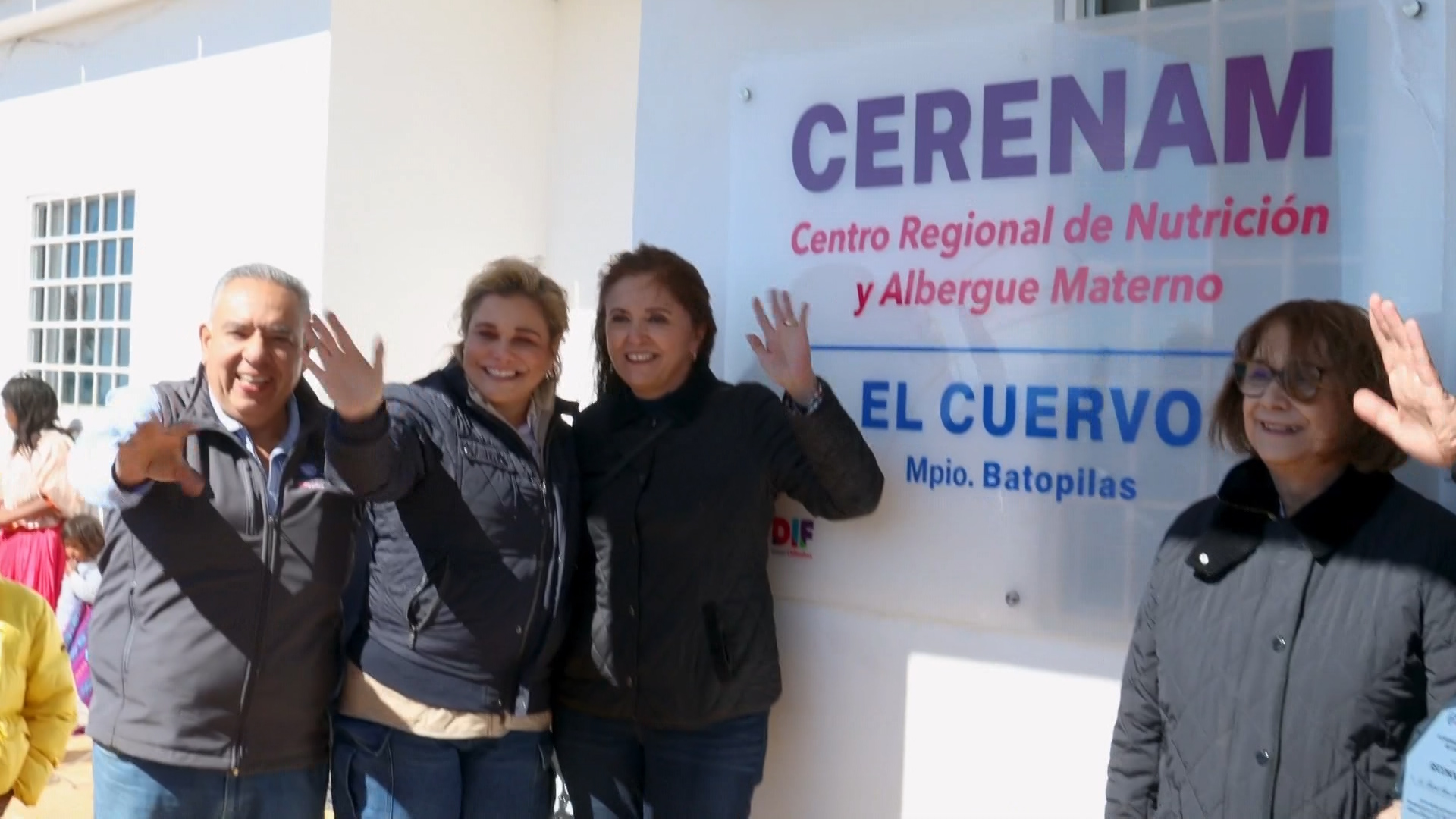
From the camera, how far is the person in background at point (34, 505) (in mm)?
5926

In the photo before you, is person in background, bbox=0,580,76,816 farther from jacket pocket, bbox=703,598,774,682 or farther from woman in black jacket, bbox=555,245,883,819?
jacket pocket, bbox=703,598,774,682

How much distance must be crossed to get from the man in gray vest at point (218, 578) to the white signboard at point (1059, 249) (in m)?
1.15

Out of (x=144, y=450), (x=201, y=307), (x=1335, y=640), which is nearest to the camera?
→ (x=1335, y=640)

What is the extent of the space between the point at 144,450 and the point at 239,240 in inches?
187

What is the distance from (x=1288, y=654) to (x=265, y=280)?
2002mm

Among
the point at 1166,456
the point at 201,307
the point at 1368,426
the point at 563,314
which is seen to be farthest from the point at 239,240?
the point at 1368,426

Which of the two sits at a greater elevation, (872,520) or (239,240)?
(239,240)

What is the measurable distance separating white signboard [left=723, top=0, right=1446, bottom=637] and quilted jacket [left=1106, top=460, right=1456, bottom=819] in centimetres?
47

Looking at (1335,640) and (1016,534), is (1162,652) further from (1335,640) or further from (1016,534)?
(1016,534)

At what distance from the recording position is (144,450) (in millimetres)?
2289

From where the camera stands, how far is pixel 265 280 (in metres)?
2.52

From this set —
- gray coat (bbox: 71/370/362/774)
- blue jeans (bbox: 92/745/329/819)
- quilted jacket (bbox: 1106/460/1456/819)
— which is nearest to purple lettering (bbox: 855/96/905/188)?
quilted jacket (bbox: 1106/460/1456/819)

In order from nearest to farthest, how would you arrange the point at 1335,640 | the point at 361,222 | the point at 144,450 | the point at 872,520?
the point at 1335,640 → the point at 144,450 → the point at 872,520 → the point at 361,222

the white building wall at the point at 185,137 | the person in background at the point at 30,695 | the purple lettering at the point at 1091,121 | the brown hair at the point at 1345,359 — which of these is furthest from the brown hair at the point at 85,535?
the brown hair at the point at 1345,359
